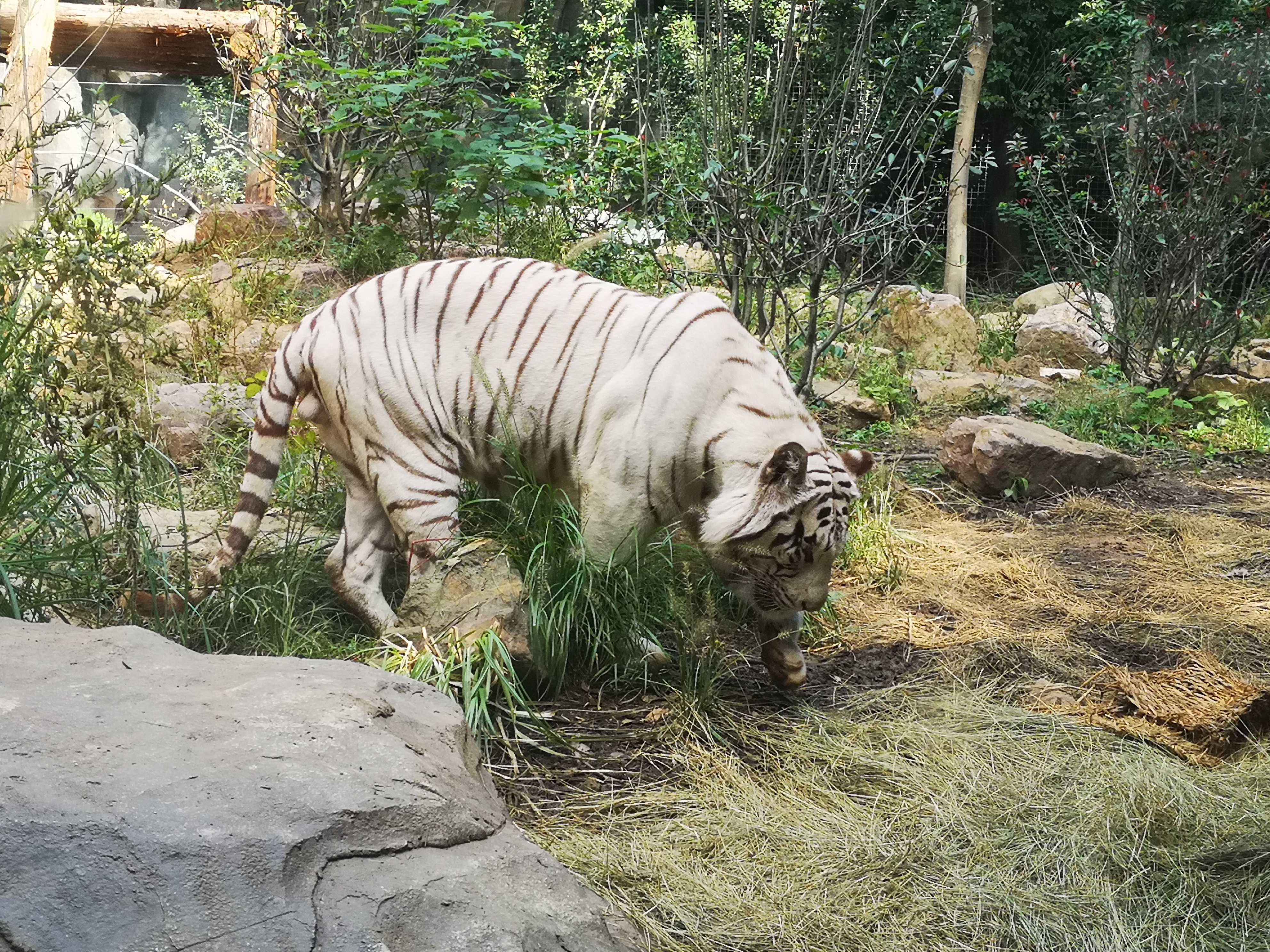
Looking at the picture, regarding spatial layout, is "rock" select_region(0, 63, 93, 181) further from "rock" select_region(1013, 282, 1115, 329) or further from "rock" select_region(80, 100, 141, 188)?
"rock" select_region(1013, 282, 1115, 329)

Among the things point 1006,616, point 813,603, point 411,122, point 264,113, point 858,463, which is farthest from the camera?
point 264,113

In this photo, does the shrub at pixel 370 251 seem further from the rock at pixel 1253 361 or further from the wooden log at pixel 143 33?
the rock at pixel 1253 361

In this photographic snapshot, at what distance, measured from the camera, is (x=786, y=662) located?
3.73 meters

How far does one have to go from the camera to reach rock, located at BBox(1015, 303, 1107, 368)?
30.7 feet

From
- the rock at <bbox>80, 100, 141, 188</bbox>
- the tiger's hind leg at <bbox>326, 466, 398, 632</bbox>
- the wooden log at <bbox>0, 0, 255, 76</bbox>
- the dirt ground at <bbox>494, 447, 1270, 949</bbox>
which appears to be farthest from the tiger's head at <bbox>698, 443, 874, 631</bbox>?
the wooden log at <bbox>0, 0, 255, 76</bbox>

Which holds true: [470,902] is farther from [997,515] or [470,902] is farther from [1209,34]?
[1209,34]

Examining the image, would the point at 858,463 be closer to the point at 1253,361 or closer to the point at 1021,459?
the point at 1021,459

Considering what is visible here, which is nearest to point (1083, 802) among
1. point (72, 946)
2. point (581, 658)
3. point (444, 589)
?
point (581, 658)

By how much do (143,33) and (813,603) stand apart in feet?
36.3

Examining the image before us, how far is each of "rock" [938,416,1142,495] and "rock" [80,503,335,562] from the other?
347cm

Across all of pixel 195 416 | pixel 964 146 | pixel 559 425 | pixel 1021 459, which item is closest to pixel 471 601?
pixel 559 425

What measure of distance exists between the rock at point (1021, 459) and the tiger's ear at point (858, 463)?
7.87ft

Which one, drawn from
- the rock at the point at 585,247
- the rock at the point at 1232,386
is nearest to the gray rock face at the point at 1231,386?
the rock at the point at 1232,386

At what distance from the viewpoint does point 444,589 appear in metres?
3.65
